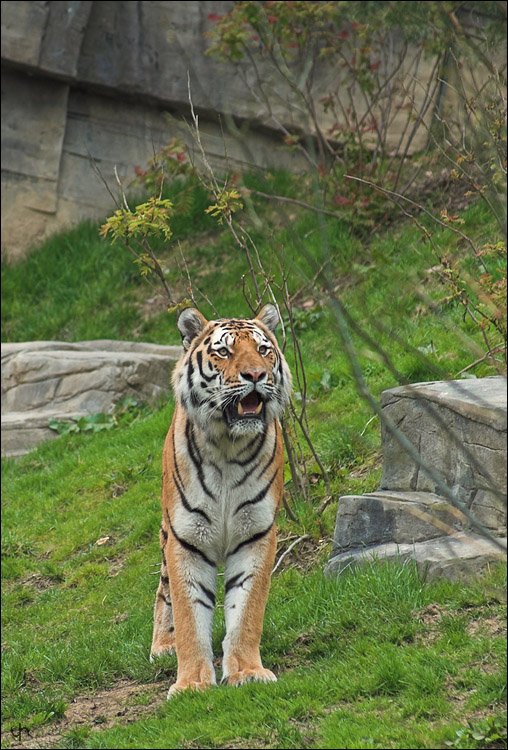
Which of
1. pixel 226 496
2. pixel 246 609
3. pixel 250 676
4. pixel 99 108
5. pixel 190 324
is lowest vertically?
pixel 99 108

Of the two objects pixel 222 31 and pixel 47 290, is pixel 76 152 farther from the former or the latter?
pixel 222 31

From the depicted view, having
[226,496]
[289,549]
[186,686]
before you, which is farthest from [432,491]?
[186,686]

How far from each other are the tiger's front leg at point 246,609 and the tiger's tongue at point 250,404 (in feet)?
2.24

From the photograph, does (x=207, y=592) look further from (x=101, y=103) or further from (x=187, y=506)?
(x=101, y=103)

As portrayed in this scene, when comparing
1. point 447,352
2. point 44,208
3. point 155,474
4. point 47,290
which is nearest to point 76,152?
point 44,208

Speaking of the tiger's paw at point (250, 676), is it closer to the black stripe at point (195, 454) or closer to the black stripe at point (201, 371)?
the black stripe at point (195, 454)

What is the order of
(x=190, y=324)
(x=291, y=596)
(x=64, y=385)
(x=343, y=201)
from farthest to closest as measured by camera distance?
(x=343, y=201)
(x=64, y=385)
(x=291, y=596)
(x=190, y=324)

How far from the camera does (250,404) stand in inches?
192

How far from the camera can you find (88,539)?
808cm

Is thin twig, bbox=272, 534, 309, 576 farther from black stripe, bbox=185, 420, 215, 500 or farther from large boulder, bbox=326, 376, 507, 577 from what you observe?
black stripe, bbox=185, 420, 215, 500

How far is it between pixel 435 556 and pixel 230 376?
60.0 inches

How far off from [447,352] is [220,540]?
3448 millimetres

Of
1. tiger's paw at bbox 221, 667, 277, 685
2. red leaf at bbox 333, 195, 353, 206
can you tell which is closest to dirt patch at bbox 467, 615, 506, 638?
tiger's paw at bbox 221, 667, 277, 685

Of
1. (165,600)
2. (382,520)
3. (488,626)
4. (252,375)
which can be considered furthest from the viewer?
(165,600)
